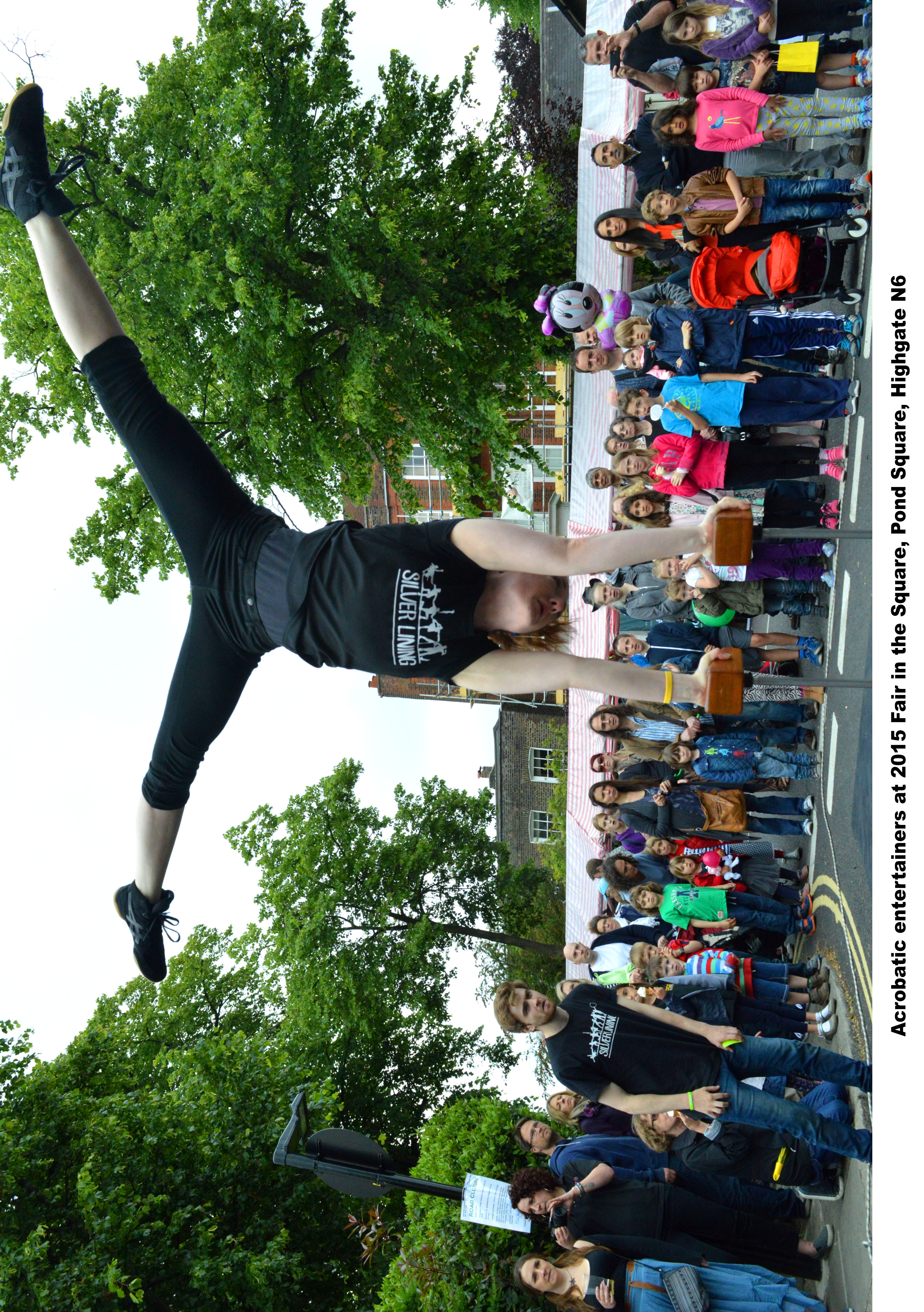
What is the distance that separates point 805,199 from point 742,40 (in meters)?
1.43

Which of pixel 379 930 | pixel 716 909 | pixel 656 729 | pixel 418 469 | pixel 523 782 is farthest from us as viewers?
pixel 523 782

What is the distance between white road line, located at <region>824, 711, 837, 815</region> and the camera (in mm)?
7266

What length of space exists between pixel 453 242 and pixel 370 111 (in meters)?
2.21

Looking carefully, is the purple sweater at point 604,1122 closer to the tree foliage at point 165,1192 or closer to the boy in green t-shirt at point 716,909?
the boy in green t-shirt at point 716,909

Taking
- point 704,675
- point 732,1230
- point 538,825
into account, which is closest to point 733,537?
point 704,675

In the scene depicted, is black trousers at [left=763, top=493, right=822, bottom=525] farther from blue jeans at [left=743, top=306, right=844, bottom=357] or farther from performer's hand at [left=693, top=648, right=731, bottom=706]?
performer's hand at [left=693, top=648, right=731, bottom=706]

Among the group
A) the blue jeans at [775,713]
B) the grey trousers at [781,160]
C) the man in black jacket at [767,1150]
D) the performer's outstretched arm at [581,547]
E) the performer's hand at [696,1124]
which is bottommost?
the man in black jacket at [767,1150]

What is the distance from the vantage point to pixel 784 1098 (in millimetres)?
5703

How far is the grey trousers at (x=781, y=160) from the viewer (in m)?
7.12

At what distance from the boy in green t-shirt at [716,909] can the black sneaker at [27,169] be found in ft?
23.0

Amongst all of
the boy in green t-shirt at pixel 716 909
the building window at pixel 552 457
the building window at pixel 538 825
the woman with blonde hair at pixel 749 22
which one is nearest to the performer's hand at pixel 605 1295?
the boy in green t-shirt at pixel 716 909

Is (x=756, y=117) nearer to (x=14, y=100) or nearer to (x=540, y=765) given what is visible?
(x=14, y=100)

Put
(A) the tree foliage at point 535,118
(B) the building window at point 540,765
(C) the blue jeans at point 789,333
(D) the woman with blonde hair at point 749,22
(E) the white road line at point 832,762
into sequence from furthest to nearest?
(B) the building window at point 540,765
(A) the tree foliage at point 535,118
(E) the white road line at point 832,762
(D) the woman with blonde hair at point 749,22
(C) the blue jeans at point 789,333
